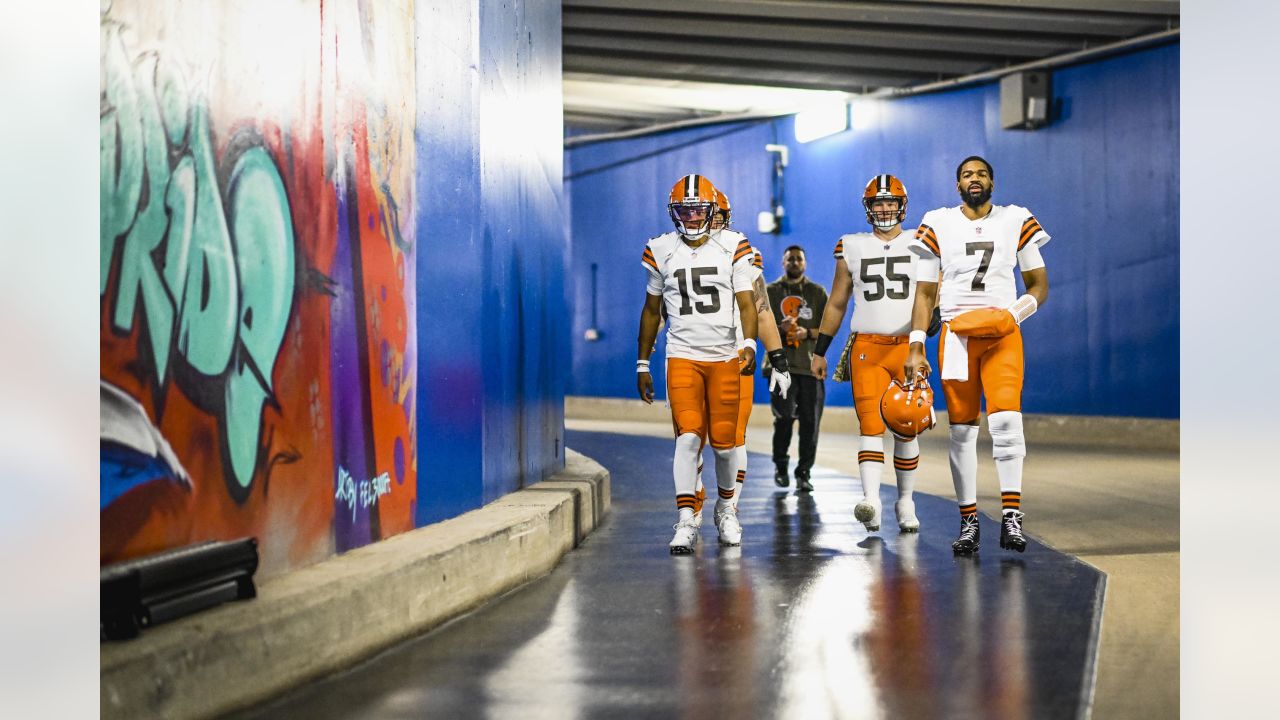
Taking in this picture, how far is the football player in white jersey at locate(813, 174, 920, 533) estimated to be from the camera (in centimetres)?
889

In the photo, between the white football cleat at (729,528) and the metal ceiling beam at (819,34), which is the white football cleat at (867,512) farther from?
the metal ceiling beam at (819,34)

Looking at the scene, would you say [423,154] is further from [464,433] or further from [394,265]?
[464,433]

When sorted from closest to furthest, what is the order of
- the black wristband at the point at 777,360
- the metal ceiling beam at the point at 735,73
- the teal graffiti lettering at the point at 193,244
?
the teal graffiti lettering at the point at 193,244 → the black wristband at the point at 777,360 → the metal ceiling beam at the point at 735,73

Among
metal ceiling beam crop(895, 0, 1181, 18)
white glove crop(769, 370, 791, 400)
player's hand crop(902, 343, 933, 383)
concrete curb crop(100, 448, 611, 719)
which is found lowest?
concrete curb crop(100, 448, 611, 719)

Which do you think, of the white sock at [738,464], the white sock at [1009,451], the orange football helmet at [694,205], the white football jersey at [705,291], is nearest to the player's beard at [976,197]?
the white sock at [1009,451]

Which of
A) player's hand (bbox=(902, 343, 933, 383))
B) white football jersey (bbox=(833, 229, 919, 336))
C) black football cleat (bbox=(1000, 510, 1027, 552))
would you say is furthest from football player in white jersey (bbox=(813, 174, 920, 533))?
black football cleat (bbox=(1000, 510, 1027, 552))

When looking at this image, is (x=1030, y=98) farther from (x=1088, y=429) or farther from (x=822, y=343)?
(x=822, y=343)

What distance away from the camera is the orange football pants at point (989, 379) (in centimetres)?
789

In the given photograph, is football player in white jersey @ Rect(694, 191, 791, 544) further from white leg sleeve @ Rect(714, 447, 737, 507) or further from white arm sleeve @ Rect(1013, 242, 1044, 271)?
white arm sleeve @ Rect(1013, 242, 1044, 271)

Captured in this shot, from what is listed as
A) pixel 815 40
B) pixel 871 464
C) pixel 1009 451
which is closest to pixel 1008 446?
pixel 1009 451

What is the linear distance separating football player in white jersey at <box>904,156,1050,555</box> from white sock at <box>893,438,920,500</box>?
2.09ft

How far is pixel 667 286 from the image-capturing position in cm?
845

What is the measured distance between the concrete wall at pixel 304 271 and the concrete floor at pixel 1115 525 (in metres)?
3.18
